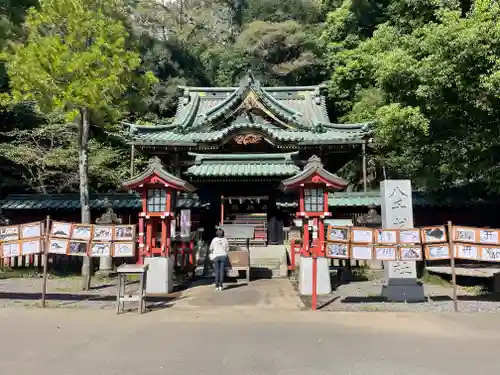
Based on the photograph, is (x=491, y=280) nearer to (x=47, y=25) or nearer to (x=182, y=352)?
(x=182, y=352)

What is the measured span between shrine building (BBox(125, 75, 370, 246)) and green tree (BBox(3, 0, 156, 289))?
5165 mm

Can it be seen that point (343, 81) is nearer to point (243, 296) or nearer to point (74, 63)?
point (74, 63)

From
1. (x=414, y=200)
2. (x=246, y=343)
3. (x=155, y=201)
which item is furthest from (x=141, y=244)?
(x=414, y=200)

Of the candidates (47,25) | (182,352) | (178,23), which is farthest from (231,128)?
(178,23)

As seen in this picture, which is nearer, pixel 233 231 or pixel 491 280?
pixel 491 280

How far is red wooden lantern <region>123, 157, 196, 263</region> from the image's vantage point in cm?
1152

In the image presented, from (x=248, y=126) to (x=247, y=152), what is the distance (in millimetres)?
1669

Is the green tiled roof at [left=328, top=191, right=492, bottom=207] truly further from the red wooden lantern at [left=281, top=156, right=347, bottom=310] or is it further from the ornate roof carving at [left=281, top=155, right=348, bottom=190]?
the ornate roof carving at [left=281, top=155, right=348, bottom=190]

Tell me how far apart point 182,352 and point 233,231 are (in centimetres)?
1014

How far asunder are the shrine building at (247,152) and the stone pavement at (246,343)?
9779 millimetres

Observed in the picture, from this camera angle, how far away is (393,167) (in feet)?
74.8

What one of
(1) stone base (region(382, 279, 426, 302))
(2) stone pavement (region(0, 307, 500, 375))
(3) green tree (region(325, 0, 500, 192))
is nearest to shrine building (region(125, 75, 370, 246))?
(3) green tree (region(325, 0, 500, 192))

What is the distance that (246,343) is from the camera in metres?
6.46

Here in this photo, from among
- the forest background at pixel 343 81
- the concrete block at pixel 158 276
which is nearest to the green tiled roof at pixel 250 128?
the forest background at pixel 343 81
